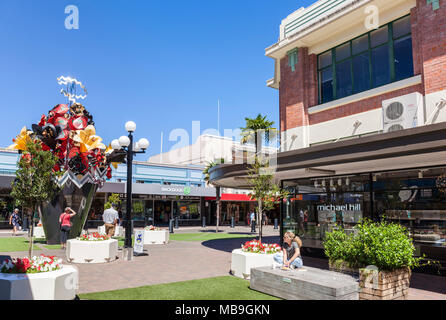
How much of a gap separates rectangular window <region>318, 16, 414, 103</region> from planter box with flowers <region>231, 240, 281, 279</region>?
306 inches

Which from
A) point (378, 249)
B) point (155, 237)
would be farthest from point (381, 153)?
point (155, 237)

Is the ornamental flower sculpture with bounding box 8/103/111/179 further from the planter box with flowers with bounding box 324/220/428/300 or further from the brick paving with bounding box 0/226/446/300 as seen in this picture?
the planter box with flowers with bounding box 324/220/428/300

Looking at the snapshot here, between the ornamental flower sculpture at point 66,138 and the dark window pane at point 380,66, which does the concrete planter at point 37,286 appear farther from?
the dark window pane at point 380,66

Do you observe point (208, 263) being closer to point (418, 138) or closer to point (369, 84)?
point (418, 138)

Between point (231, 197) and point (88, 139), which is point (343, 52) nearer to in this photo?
point (88, 139)

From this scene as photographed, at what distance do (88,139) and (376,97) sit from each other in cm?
1250

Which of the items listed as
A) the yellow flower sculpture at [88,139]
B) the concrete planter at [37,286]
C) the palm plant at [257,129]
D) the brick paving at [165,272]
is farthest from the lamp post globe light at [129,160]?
the palm plant at [257,129]

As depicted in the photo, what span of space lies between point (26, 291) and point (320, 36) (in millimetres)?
14335

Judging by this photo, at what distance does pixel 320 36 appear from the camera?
15.8m

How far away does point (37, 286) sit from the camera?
6516mm

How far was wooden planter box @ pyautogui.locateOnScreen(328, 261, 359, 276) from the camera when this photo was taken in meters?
8.10

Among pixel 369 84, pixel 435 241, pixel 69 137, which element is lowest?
pixel 435 241

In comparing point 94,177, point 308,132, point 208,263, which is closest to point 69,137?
point 94,177

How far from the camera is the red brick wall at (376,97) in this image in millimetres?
11656
